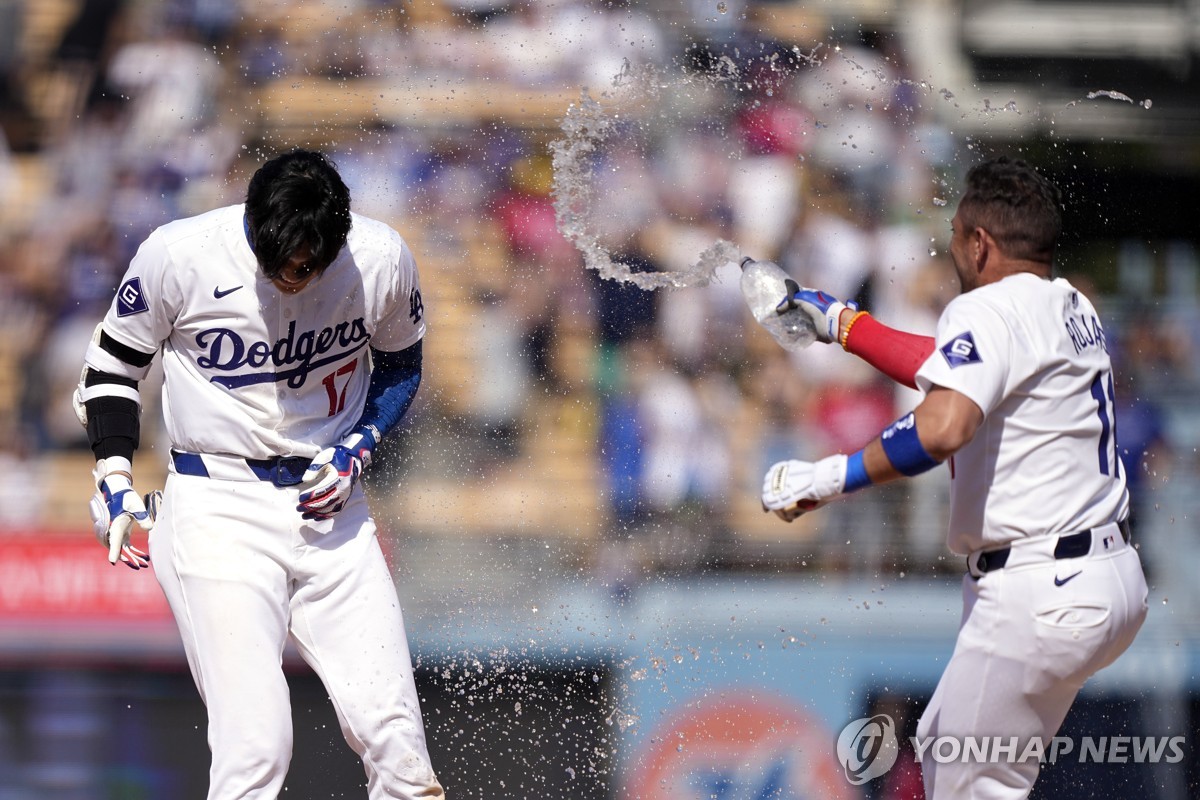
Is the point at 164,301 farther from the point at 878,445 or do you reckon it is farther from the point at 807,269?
the point at 807,269

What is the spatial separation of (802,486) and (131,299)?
5.44 ft

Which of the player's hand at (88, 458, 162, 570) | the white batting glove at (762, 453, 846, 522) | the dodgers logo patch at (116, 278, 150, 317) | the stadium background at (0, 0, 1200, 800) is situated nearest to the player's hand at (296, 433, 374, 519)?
the player's hand at (88, 458, 162, 570)

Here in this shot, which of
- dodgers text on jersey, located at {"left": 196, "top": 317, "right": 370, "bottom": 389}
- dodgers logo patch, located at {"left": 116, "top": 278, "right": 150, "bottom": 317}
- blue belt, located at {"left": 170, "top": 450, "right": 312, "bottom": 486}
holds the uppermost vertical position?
dodgers logo patch, located at {"left": 116, "top": 278, "right": 150, "bottom": 317}

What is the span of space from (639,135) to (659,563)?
2.04 meters

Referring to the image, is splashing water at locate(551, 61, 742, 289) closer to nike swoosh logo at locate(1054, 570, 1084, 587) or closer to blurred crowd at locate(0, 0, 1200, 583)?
blurred crowd at locate(0, 0, 1200, 583)

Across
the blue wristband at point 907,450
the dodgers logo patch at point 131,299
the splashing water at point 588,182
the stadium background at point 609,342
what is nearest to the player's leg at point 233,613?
the dodgers logo patch at point 131,299

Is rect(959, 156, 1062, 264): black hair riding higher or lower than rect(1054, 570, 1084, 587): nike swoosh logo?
higher

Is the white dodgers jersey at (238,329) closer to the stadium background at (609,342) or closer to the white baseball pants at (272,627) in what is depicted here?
the white baseball pants at (272,627)

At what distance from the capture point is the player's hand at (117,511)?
10.2 ft

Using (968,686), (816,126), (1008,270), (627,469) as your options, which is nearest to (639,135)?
(816,126)

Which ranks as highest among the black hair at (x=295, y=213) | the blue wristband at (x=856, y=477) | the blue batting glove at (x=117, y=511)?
the black hair at (x=295, y=213)

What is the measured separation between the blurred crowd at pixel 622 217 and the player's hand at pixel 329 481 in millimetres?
2550

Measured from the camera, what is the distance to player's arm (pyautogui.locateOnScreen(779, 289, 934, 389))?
320 centimetres

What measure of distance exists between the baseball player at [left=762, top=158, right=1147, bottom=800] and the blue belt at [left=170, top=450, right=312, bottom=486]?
1167 mm
